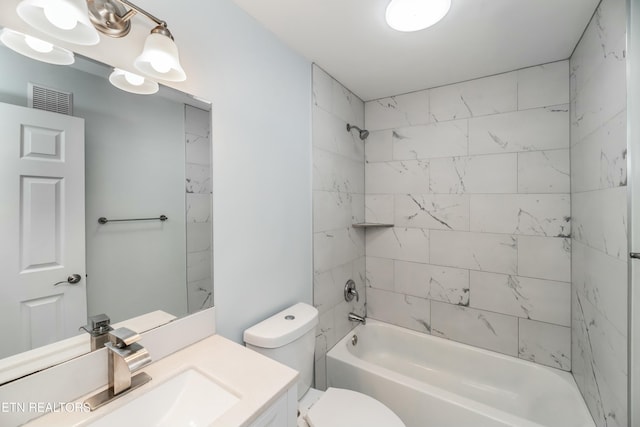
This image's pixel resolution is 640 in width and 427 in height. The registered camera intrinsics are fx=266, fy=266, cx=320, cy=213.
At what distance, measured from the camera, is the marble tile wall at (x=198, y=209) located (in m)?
1.15

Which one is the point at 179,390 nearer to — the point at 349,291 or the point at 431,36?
the point at 349,291

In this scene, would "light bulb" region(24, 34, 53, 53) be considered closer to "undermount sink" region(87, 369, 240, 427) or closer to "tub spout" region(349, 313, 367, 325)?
"undermount sink" region(87, 369, 240, 427)

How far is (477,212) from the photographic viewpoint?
2.04 metres

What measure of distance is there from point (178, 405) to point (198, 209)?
0.72 metres

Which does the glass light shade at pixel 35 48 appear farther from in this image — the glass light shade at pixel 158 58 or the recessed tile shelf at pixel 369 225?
the recessed tile shelf at pixel 369 225

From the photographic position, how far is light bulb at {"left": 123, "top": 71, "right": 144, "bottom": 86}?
36.8 inches

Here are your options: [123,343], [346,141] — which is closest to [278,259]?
[123,343]

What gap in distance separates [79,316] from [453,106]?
8.29ft

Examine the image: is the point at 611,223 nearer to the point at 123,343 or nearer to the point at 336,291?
the point at 336,291

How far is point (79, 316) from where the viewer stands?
33.5 inches

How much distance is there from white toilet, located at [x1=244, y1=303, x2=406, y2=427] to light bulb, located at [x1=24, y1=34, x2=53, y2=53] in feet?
4.14

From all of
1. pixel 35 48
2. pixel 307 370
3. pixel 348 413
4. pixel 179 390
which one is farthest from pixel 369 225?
pixel 35 48

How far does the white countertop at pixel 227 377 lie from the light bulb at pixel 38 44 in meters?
1.04

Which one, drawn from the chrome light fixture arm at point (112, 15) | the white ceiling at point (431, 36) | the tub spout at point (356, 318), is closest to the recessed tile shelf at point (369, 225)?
the tub spout at point (356, 318)
